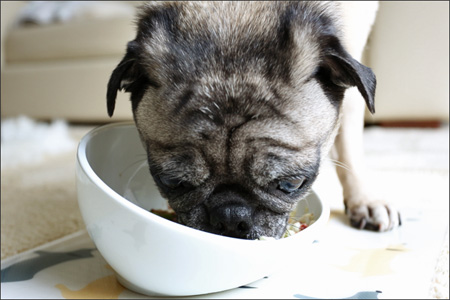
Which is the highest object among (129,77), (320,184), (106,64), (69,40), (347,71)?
(347,71)

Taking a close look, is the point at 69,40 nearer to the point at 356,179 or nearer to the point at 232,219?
the point at 356,179

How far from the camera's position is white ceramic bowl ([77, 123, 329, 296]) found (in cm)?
114

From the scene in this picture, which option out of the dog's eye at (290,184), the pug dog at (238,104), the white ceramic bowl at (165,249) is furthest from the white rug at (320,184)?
the white ceramic bowl at (165,249)

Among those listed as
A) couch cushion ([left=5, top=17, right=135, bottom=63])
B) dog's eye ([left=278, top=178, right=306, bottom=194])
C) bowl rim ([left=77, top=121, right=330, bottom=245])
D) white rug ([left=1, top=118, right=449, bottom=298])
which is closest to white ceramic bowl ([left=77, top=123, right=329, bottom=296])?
bowl rim ([left=77, top=121, right=330, bottom=245])

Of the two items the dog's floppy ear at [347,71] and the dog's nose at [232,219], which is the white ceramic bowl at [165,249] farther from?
the dog's floppy ear at [347,71]

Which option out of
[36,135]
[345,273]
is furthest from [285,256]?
[36,135]

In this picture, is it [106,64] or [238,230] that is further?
[106,64]

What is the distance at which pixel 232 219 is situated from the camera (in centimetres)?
131

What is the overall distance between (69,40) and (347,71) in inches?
164

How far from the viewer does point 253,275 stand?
123cm

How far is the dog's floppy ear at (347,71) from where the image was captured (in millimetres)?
1404

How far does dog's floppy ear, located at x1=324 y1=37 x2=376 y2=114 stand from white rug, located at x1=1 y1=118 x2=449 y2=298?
367 millimetres

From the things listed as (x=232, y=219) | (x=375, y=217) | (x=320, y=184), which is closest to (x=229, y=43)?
(x=232, y=219)

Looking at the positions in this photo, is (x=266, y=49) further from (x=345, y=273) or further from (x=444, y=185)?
(x=444, y=185)
